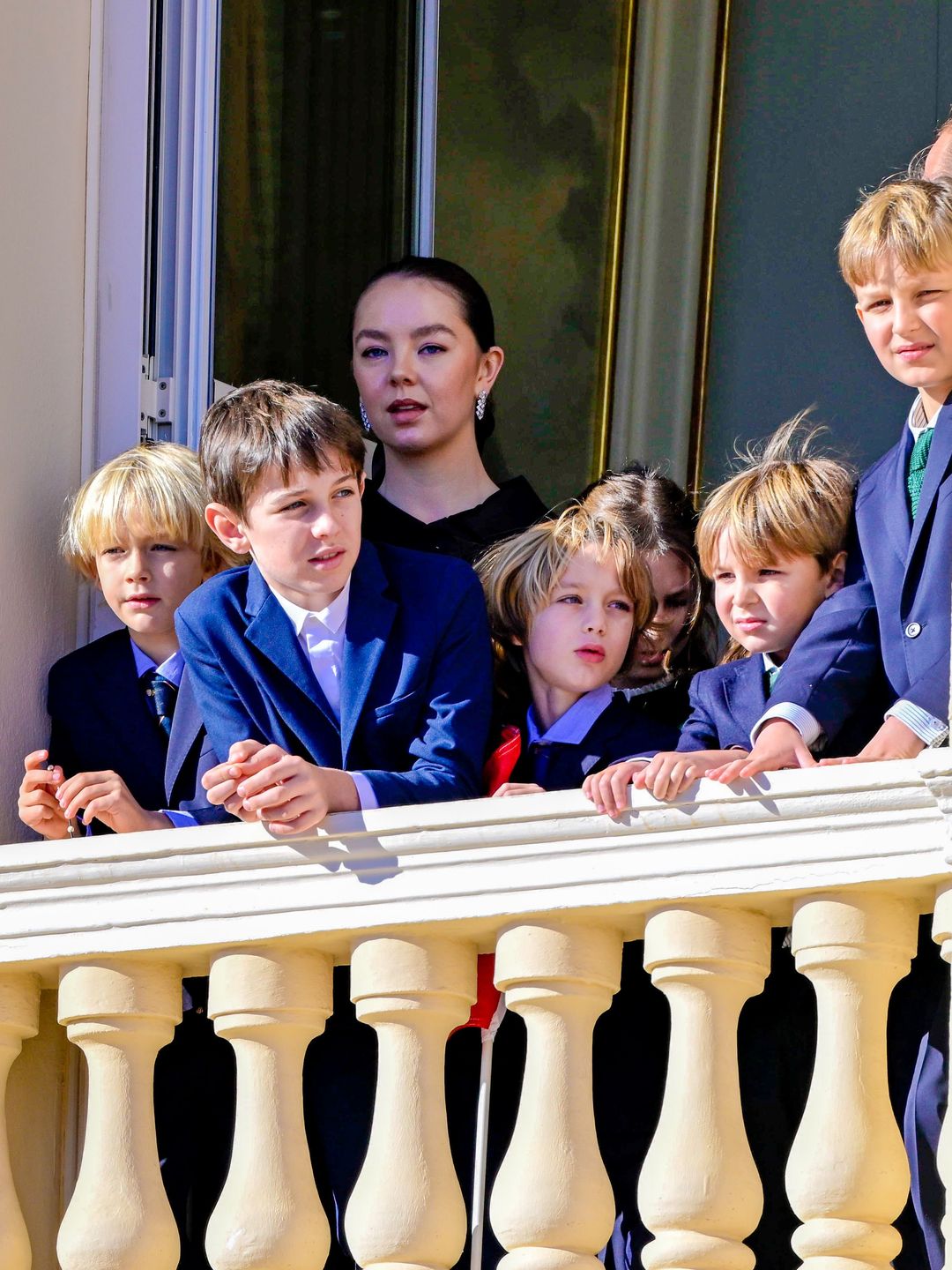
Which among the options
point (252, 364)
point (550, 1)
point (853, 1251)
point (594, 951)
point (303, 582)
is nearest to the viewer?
point (853, 1251)

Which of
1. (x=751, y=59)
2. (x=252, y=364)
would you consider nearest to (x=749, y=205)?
(x=751, y=59)

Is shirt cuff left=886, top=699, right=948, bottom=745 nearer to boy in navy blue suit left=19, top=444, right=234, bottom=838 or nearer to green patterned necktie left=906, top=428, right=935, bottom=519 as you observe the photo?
green patterned necktie left=906, top=428, right=935, bottom=519

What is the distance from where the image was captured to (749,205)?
5418mm

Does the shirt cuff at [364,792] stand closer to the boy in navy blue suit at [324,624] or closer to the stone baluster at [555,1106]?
the boy in navy blue suit at [324,624]

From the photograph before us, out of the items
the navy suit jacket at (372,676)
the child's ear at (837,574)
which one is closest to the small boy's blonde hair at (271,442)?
the navy suit jacket at (372,676)

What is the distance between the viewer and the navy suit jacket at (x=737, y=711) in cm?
304

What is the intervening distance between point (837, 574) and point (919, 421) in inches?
10.0

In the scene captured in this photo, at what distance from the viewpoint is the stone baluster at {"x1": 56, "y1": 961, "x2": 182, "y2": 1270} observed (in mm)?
2732

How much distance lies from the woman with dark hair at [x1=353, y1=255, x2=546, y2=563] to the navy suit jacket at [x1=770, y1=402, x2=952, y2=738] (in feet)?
2.76

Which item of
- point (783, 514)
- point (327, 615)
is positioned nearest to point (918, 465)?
point (783, 514)

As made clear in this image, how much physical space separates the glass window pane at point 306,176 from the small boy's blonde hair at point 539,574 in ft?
2.82

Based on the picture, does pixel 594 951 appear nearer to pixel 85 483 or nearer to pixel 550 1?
pixel 85 483

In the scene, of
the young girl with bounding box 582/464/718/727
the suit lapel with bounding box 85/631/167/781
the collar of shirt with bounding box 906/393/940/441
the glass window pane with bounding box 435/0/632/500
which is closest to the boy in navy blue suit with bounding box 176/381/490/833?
the suit lapel with bounding box 85/631/167/781

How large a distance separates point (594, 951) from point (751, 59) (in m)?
3.31
